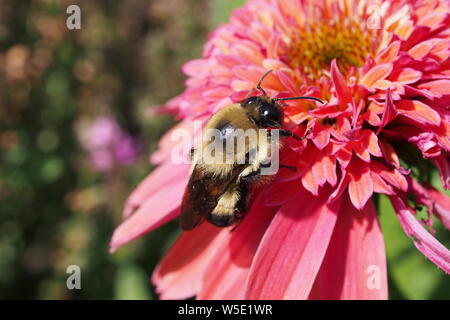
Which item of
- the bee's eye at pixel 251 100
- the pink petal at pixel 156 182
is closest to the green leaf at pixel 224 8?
the pink petal at pixel 156 182

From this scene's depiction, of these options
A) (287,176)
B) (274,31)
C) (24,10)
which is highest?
(24,10)

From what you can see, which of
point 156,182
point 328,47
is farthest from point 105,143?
point 328,47

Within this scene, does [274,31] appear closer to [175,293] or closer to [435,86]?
[435,86]

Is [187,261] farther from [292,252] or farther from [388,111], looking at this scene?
[388,111]

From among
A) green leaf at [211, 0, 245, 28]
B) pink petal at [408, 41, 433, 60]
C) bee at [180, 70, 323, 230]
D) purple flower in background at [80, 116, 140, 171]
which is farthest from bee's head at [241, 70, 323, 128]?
purple flower in background at [80, 116, 140, 171]

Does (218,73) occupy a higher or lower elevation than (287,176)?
higher

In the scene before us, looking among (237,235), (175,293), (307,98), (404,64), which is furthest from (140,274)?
(404,64)
